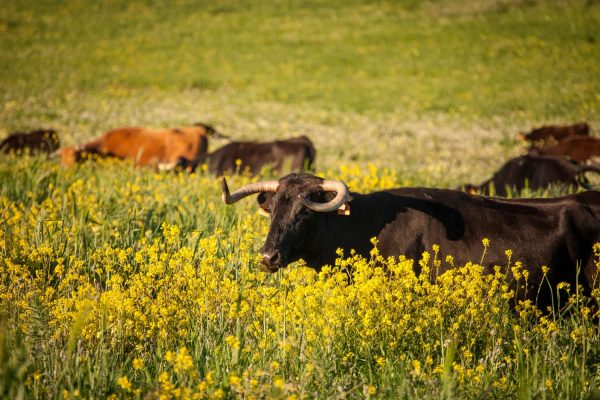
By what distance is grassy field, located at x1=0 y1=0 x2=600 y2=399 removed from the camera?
3.84 meters

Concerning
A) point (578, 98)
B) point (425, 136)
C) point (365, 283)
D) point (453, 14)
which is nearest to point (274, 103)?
point (425, 136)

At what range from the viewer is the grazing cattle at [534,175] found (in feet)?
35.3

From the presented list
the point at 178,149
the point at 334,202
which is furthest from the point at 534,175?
the point at 178,149

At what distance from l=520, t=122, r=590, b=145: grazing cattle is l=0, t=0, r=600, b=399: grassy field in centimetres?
50

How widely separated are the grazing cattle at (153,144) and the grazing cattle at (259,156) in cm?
226

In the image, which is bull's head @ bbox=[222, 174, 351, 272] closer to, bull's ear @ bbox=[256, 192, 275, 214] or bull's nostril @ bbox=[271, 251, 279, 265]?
bull's nostril @ bbox=[271, 251, 279, 265]

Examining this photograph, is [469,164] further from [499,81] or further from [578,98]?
[499,81]

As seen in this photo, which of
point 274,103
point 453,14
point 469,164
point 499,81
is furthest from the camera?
point 453,14

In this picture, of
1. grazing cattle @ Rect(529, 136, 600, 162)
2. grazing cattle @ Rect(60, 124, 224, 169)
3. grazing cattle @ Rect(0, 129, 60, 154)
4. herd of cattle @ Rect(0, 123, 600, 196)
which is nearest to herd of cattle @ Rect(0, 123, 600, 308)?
herd of cattle @ Rect(0, 123, 600, 196)

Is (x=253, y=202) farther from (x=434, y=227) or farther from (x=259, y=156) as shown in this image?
(x=259, y=156)

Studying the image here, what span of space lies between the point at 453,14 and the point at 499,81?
1595cm

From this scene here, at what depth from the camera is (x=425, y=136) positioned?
826 inches

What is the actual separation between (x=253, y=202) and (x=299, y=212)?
3064 mm

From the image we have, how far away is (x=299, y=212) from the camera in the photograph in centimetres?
573
